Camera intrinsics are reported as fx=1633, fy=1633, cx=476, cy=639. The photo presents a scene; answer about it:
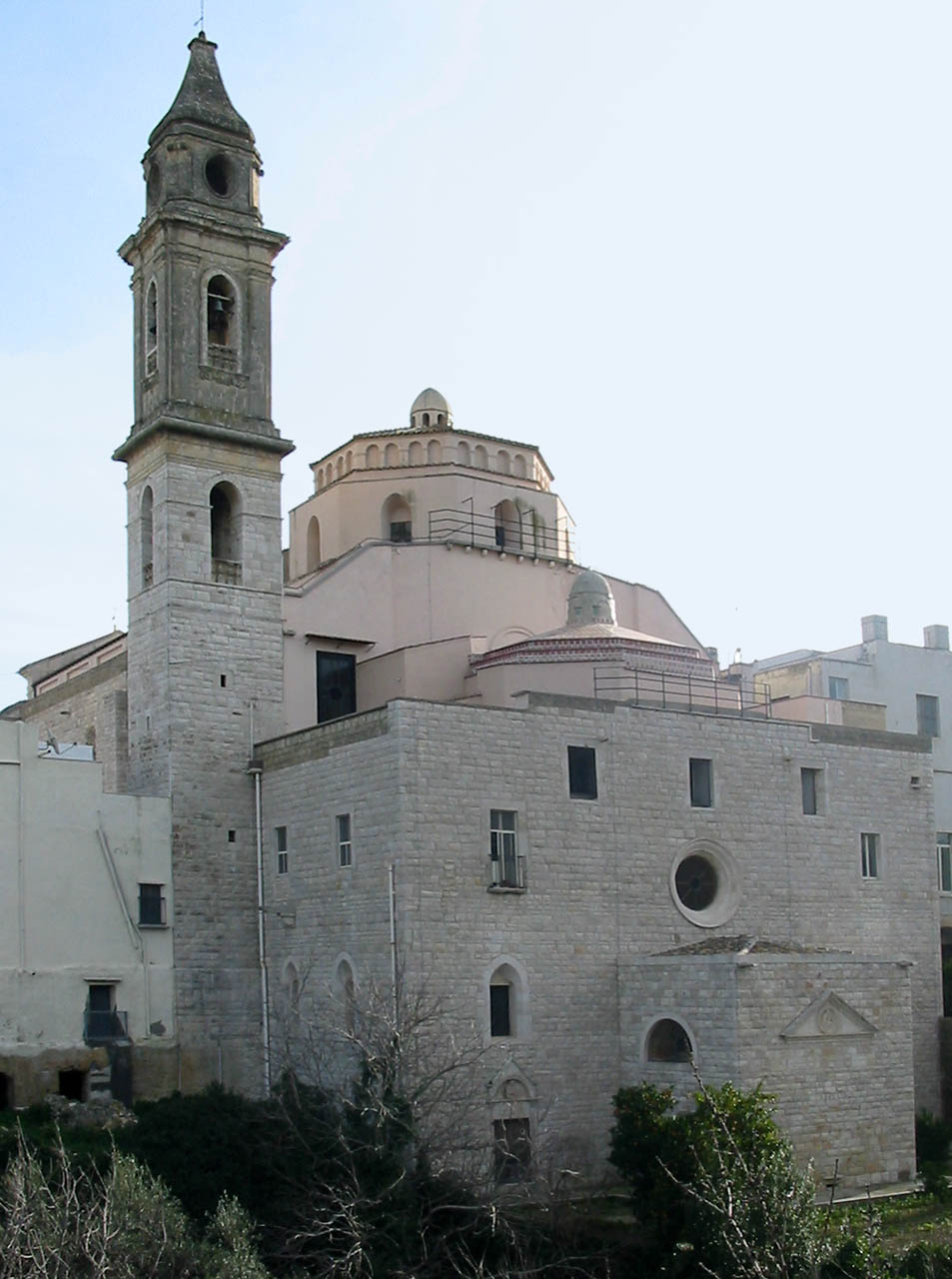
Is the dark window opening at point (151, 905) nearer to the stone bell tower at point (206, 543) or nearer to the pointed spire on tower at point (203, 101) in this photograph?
the stone bell tower at point (206, 543)

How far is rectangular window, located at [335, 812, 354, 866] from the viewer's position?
30797mm

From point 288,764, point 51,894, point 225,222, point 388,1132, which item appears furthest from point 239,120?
point 388,1132

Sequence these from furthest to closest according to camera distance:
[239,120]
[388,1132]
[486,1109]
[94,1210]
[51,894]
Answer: [239,120]
[51,894]
[486,1109]
[388,1132]
[94,1210]

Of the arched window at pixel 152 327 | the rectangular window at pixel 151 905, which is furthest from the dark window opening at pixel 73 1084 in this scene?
the arched window at pixel 152 327

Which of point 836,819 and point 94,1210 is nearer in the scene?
point 94,1210

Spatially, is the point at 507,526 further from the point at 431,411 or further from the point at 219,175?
the point at 219,175

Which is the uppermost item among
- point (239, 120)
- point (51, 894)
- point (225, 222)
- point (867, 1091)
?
point (239, 120)

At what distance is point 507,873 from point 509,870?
2.8 inches

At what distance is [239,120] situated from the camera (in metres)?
36.8

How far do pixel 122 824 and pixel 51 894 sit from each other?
1.92 metres

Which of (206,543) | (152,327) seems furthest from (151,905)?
(152,327)

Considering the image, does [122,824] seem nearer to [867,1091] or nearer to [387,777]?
[387,777]

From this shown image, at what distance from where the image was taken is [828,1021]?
29.7 m

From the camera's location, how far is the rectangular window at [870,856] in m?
35.4
